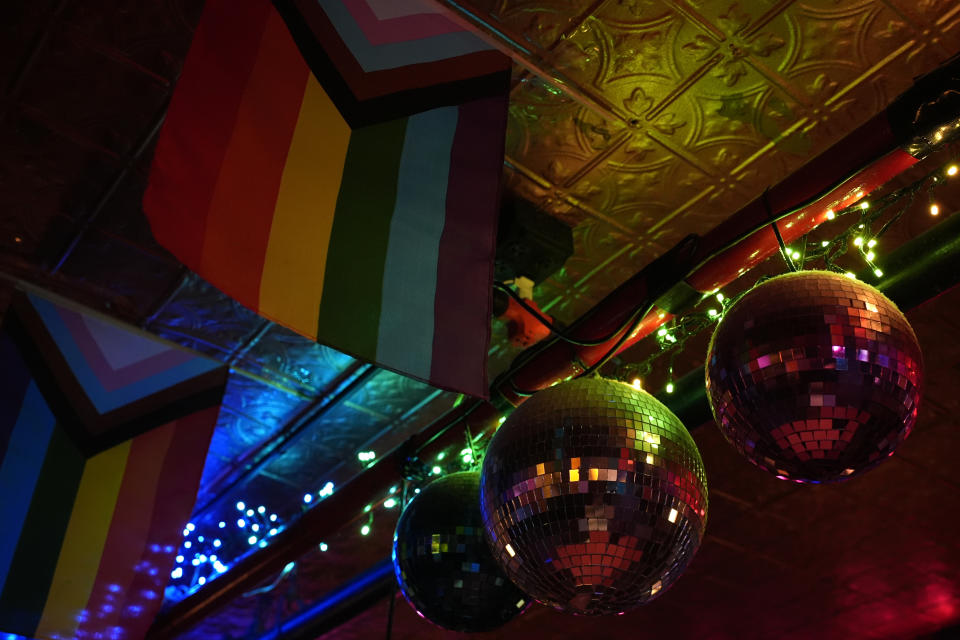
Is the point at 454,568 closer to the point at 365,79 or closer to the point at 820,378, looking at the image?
the point at 820,378

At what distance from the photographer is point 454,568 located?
1959 millimetres

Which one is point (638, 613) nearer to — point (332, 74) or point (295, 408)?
point (295, 408)

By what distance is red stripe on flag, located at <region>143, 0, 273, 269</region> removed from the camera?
1.61 metres

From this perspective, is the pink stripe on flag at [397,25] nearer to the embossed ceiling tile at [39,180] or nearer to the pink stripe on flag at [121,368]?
the embossed ceiling tile at [39,180]

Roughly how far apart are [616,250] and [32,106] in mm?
2196

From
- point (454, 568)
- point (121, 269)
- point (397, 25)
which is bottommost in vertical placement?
point (121, 269)

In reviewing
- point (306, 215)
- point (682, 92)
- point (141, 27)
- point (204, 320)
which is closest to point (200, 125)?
point (306, 215)

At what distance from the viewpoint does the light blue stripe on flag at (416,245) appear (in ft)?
5.95

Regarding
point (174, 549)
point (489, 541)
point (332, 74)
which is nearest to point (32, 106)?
point (332, 74)

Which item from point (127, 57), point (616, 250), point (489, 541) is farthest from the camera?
point (616, 250)

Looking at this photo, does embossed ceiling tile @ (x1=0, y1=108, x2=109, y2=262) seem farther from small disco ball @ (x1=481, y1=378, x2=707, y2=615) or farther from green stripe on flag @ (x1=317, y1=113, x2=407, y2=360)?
small disco ball @ (x1=481, y1=378, x2=707, y2=615)

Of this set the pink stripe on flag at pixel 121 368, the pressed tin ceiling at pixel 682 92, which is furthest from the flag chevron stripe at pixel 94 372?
the pressed tin ceiling at pixel 682 92

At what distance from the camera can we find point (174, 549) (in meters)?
3.49

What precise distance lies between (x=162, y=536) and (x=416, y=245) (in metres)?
2.22
